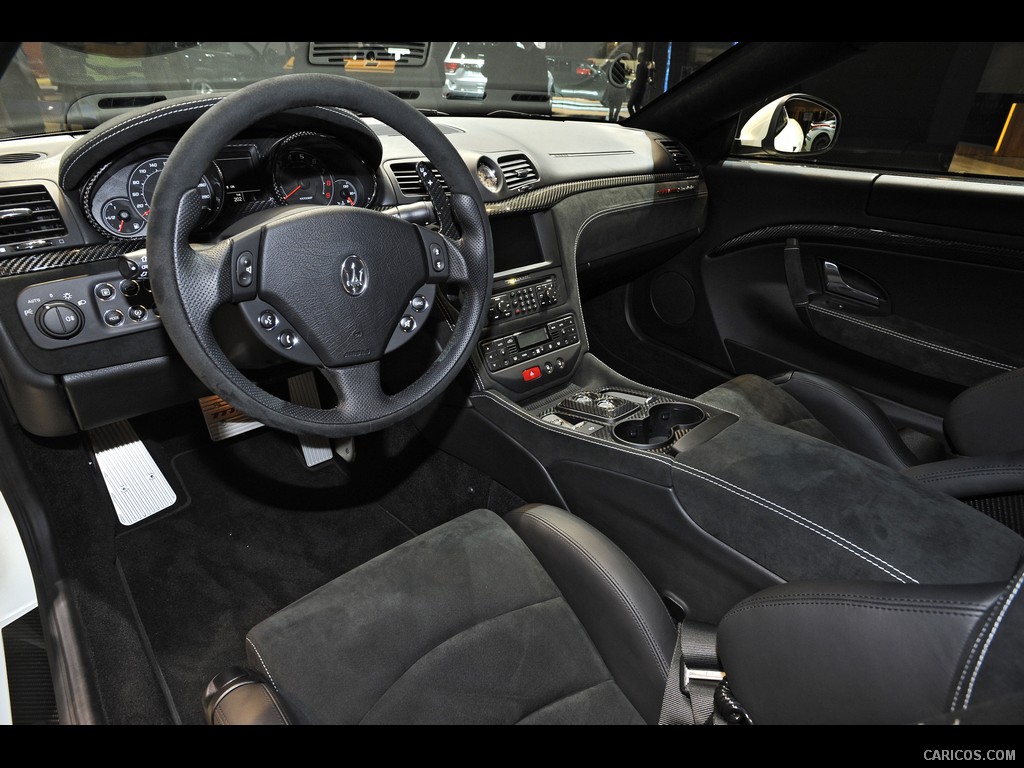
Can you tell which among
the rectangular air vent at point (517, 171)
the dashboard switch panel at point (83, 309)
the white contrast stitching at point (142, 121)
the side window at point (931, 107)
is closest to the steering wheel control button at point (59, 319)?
the dashboard switch panel at point (83, 309)

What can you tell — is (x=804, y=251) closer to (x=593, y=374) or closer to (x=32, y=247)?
(x=593, y=374)

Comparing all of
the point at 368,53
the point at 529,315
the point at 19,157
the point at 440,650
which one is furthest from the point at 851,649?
the point at 368,53

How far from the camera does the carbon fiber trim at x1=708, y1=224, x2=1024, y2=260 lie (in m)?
2.03

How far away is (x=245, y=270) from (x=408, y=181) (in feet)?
2.62

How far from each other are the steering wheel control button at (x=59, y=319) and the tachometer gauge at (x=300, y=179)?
1.44ft

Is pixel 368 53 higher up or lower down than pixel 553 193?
higher up

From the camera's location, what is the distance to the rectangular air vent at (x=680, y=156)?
2592 mm

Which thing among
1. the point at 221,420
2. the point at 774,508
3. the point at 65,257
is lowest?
the point at 221,420

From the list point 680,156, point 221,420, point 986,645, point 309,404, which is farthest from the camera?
point 680,156

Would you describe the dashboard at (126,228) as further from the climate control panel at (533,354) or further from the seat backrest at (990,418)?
the seat backrest at (990,418)

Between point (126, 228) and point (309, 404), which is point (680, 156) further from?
point (126, 228)

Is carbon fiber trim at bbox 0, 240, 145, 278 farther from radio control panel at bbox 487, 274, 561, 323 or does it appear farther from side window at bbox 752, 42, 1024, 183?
side window at bbox 752, 42, 1024, 183

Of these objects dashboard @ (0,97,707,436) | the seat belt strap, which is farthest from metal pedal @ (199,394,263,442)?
the seat belt strap

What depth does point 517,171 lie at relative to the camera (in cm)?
206
